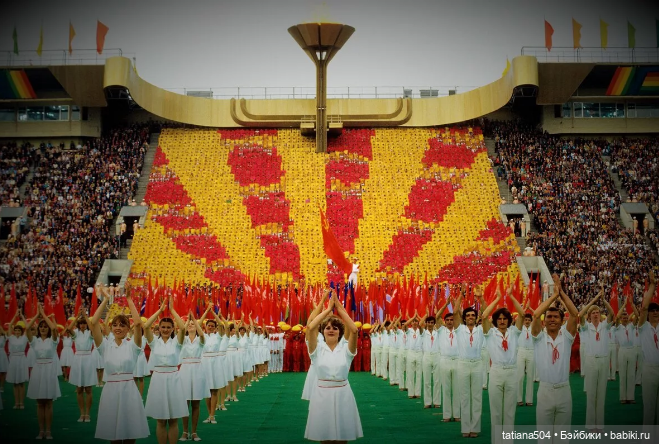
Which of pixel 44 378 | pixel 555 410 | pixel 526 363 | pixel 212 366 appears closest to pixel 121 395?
pixel 44 378

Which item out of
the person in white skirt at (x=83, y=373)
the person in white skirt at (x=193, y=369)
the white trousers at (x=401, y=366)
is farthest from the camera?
the white trousers at (x=401, y=366)

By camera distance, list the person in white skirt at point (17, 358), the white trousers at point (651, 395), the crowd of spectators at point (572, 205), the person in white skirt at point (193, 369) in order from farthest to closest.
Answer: the crowd of spectators at point (572, 205)
the person in white skirt at point (17, 358)
the person in white skirt at point (193, 369)
the white trousers at point (651, 395)

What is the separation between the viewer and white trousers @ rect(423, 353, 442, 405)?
16.0 metres

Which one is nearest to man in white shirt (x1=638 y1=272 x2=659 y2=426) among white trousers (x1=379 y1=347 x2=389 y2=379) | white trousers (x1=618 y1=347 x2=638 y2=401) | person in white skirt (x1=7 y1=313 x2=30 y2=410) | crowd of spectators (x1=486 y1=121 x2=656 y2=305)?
white trousers (x1=618 y1=347 x2=638 y2=401)

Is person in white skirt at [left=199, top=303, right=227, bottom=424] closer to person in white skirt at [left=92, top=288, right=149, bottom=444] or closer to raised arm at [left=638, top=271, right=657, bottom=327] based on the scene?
person in white skirt at [left=92, top=288, right=149, bottom=444]

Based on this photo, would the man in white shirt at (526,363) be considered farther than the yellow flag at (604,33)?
No

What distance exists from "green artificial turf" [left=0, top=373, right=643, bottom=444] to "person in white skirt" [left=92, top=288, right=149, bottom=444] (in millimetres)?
2588

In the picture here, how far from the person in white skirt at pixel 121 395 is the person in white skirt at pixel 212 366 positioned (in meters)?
3.85

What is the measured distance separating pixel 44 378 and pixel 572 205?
1316 inches

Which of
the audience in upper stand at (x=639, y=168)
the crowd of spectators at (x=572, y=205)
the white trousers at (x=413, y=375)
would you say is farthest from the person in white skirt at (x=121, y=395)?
the audience in upper stand at (x=639, y=168)

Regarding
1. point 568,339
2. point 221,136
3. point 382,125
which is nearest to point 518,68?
point 382,125

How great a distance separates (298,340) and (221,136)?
76.2 ft

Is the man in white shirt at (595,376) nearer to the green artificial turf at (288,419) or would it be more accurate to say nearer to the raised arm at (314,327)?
the green artificial turf at (288,419)

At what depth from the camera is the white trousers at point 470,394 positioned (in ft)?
40.8
